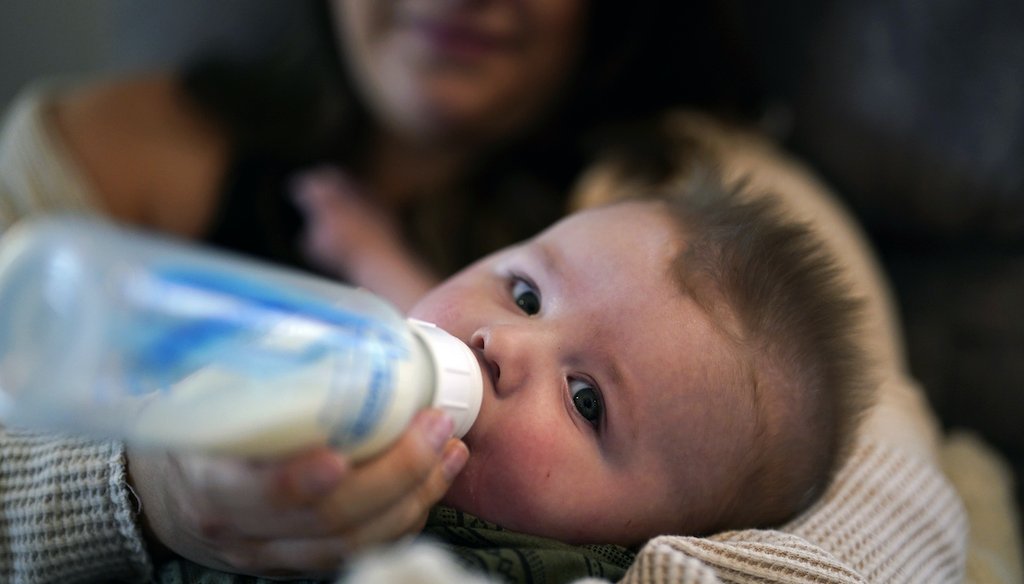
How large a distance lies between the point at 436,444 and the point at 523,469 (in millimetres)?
141

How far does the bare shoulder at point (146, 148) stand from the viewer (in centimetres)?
145

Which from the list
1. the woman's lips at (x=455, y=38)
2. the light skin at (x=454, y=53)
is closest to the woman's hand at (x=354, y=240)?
the light skin at (x=454, y=53)

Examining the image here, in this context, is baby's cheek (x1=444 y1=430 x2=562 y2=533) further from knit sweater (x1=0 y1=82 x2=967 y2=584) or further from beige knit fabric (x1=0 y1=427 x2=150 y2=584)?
beige knit fabric (x1=0 y1=427 x2=150 y2=584)

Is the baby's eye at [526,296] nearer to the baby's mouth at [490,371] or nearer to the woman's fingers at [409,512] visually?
the baby's mouth at [490,371]

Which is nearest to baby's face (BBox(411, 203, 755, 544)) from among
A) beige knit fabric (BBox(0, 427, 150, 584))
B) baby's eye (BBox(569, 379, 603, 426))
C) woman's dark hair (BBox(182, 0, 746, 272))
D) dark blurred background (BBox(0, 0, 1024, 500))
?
baby's eye (BBox(569, 379, 603, 426))

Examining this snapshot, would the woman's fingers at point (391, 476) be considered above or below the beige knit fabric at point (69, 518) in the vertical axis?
above

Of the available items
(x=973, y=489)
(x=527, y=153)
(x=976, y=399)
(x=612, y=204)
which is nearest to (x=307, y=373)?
(x=612, y=204)

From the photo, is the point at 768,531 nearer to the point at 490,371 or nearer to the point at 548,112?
the point at 490,371

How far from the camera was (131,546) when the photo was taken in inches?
28.9

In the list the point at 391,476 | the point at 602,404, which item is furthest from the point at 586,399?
the point at 391,476

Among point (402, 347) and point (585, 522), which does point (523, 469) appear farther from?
point (402, 347)

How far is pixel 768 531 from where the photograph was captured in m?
0.79

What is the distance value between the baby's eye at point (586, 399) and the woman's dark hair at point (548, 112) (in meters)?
0.75

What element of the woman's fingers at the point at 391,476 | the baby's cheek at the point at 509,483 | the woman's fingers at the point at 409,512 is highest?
the woman's fingers at the point at 391,476
